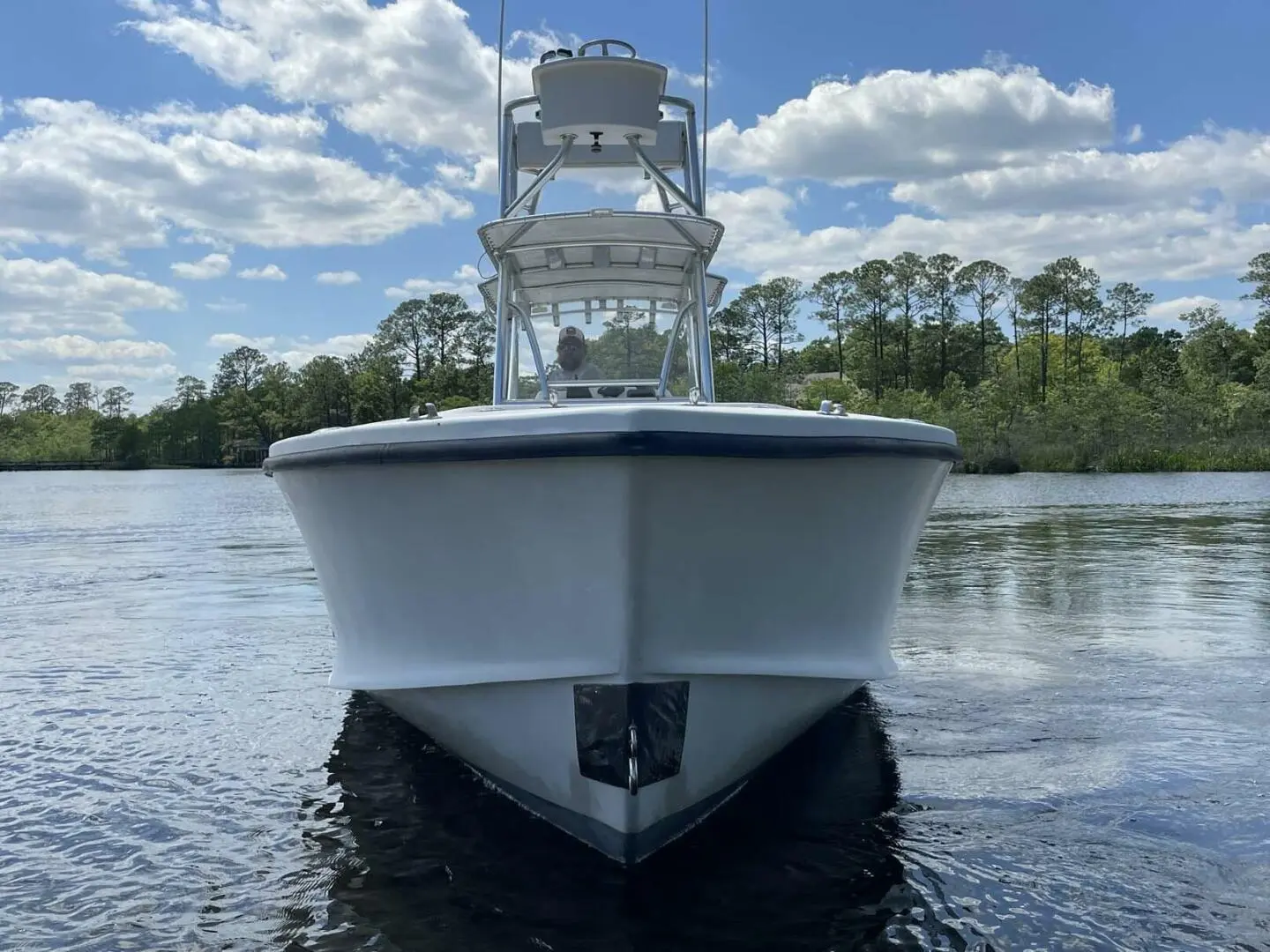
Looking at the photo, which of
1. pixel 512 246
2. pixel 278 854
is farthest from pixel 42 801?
pixel 512 246

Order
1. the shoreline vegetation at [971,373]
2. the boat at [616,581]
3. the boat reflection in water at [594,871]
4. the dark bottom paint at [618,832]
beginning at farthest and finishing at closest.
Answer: the shoreline vegetation at [971,373] → the dark bottom paint at [618,832] → the boat at [616,581] → the boat reflection in water at [594,871]

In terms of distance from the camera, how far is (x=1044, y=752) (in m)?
5.42

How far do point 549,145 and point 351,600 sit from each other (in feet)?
10.7

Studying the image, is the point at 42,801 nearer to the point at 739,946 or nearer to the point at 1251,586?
the point at 739,946

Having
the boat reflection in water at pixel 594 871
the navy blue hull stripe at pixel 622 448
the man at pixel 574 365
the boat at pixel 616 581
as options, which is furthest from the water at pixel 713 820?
the man at pixel 574 365

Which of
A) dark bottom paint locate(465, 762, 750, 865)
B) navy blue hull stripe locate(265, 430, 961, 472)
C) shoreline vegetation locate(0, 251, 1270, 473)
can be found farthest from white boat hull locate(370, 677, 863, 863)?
shoreline vegetation locate(0, 251, 1270, 473)

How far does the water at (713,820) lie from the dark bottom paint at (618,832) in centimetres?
8

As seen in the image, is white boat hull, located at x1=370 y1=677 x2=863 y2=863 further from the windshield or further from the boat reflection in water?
the windshield

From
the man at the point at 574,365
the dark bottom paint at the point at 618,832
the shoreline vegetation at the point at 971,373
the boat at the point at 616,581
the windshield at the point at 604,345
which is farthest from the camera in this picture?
the shoreline vegetation at the point at 971,373

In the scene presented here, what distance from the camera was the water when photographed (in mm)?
3674

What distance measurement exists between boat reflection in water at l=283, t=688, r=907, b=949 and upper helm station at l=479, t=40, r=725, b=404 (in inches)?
89.4

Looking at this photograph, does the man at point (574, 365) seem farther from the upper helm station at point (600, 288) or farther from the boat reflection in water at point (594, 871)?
the boat reflection in water at point (594, 871)

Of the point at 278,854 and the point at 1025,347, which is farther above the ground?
the point at 1025,347

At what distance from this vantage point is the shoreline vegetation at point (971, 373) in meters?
52.4
